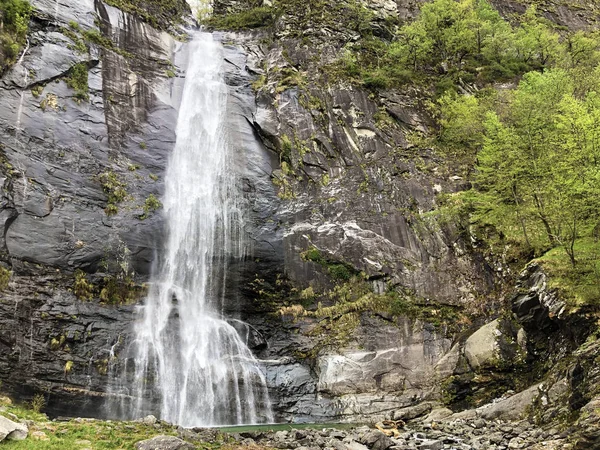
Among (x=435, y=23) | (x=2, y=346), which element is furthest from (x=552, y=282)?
(x=435, y=23)

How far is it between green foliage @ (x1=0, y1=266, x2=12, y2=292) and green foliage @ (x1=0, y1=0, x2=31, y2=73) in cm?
935

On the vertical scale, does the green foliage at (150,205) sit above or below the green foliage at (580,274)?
above

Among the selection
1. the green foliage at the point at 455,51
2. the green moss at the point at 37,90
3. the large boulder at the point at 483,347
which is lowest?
the large boulder at the point at 483,347

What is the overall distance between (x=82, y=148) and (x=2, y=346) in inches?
362

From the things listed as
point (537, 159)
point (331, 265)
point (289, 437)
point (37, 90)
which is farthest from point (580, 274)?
point (37, 90)

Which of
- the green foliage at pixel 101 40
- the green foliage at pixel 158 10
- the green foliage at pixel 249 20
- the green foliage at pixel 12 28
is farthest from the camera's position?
the green foliage at pixel 249 20

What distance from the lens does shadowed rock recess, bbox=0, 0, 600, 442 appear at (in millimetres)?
14680

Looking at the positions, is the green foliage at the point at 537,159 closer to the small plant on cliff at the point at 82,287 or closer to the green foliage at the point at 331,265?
the green foliage at the point at 331,265

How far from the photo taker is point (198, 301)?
18.8 metres

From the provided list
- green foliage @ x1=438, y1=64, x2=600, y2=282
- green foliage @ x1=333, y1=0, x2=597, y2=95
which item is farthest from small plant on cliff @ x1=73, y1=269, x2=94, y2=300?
green foliage @ x1=333, y1=0, x2=597, y2=95

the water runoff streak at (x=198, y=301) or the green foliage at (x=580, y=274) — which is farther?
the water runoff streak at (x=198, y=301)

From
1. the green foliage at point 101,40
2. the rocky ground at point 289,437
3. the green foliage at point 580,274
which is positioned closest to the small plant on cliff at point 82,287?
the rocky ground at point 289,437

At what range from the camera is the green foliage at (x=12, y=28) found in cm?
1919

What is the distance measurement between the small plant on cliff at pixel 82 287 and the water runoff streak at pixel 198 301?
6.96 feet
